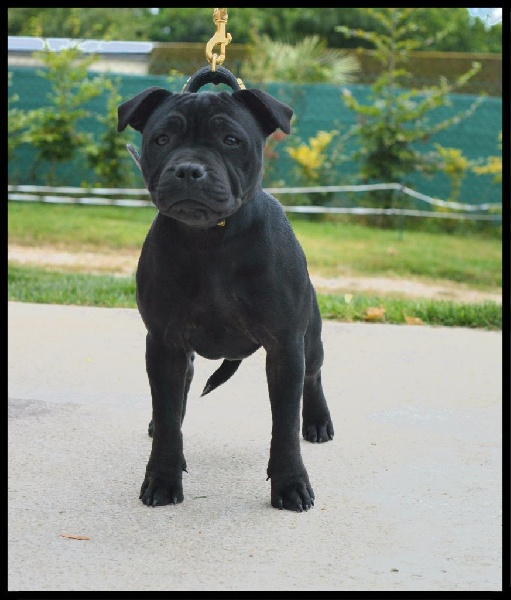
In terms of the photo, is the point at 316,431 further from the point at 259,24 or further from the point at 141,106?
the point at 259,24

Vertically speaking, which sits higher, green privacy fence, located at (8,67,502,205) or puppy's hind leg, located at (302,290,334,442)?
green privacy fence, located at (8,67,502,205)

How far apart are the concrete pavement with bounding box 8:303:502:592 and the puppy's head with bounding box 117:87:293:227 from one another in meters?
1.06

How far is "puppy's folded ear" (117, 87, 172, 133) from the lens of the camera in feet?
10.7

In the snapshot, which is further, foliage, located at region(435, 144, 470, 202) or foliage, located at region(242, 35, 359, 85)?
foliage, located at region(242, 35, 359, 85)

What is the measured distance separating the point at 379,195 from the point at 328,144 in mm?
1119

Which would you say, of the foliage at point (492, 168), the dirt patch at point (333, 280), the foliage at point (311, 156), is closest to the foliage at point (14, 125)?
the dirt patch at point (333, 280)

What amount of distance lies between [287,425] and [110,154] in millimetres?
10552

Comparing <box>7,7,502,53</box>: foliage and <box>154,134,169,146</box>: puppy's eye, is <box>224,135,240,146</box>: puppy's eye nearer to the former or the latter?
<box>154,134,169,146</box>: puppy's eye

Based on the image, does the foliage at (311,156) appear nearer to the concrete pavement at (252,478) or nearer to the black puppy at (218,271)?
the concrete pavement at (252,478)

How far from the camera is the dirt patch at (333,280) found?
879cm

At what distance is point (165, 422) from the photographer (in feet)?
11.4

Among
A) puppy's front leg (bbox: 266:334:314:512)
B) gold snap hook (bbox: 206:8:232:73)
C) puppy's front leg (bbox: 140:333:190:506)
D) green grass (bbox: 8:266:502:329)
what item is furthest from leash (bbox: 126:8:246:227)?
green grass (bbox: 8:266:502:329)

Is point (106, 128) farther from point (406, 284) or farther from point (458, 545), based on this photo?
point (458, 545)

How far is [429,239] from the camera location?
12.3m
